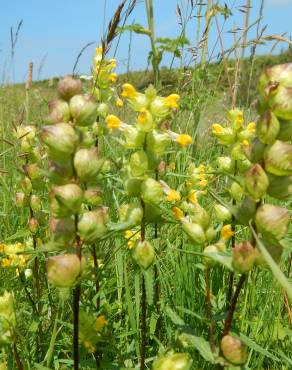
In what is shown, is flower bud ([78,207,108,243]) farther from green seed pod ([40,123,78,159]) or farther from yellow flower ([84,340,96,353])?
yellow flower ([84,340,96,353])

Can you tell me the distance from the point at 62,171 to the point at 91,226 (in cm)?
13

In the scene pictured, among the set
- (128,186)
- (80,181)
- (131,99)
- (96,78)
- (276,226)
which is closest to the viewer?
(276,226)

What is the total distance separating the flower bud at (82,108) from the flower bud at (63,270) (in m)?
0.27

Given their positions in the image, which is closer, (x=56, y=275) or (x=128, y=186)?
(x=56, y=275)

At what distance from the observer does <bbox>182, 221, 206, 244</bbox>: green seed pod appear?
Answer: 115cm

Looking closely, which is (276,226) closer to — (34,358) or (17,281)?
(34,358)

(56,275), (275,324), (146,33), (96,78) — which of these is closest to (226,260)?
(56,275)

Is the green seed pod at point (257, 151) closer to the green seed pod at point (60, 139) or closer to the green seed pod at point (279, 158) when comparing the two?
the green seed pod at point (279, 158)

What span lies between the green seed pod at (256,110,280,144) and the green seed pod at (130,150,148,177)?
346mm

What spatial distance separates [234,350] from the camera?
2.91 feet

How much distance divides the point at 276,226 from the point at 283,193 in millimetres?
84

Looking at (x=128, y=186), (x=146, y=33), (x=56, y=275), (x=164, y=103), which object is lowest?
(x=56, y=275)

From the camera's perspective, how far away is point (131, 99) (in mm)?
1244

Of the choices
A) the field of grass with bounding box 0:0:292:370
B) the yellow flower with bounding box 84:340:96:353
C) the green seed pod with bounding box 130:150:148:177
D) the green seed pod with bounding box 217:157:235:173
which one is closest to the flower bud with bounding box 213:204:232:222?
the field of grass with bounding box 0:0:292:370
